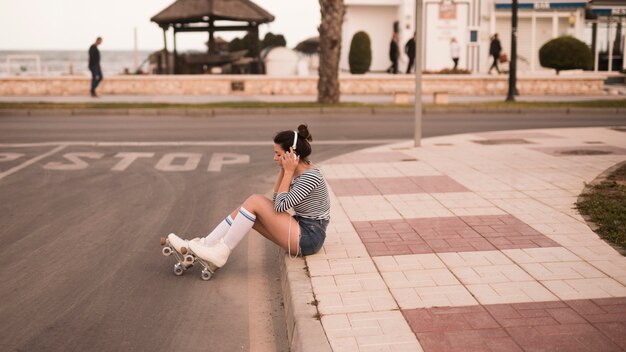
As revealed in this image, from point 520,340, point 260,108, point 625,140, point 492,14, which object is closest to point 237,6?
point 260,108

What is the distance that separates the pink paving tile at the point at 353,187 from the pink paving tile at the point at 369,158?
66.7 inches

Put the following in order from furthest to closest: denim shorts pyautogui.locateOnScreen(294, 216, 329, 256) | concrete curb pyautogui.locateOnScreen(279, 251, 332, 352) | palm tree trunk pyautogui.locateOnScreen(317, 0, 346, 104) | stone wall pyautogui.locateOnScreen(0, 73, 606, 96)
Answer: stone wall pyautogui.locateOnScreen(0, 73, 606, 96), palm tree trunk pyautogui.locateOnScreen(317, 0, 346, 104), denim shorts pyautogui.locateOnScreen(294, 216, 329, 256), concrete curb pyautogui.locateOnScreen(279, 251, 332, 352)

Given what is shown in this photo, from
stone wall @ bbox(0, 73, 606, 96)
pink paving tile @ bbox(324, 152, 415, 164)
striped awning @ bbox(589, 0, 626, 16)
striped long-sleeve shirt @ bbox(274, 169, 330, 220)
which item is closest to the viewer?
striped long-sleeve shirt @ bbox(274, 169, 330, 220)

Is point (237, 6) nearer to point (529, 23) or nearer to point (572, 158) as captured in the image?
point (529, 23)

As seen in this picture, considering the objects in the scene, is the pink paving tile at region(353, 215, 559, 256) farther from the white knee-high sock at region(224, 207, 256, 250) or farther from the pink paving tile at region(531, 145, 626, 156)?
the pink paving tile at region(531, 145, 626, 156)

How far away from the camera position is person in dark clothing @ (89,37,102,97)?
2612 centimetres

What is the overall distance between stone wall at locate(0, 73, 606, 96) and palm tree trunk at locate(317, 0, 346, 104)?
172 inches

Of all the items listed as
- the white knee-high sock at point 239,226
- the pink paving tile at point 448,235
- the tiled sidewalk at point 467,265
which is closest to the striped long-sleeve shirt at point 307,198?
the white knee-high sock at point 239,226

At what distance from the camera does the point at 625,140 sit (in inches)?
557

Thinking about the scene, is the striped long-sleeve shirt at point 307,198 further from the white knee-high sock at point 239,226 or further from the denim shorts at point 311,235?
the white knee-high sock at point 239,226

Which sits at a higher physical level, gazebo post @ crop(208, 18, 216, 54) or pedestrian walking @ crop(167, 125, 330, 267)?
gazebo post @ crop(208, 18, 216, 54)

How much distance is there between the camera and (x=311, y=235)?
629 cm

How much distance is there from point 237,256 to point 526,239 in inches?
102

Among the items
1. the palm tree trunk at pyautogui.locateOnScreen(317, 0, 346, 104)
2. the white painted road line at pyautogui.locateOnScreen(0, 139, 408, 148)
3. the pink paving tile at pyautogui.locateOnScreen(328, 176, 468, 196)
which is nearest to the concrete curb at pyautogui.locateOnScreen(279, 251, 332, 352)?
the pink paving tile at pyautogui.locateOnScreen(328, 176, 468, 196)
